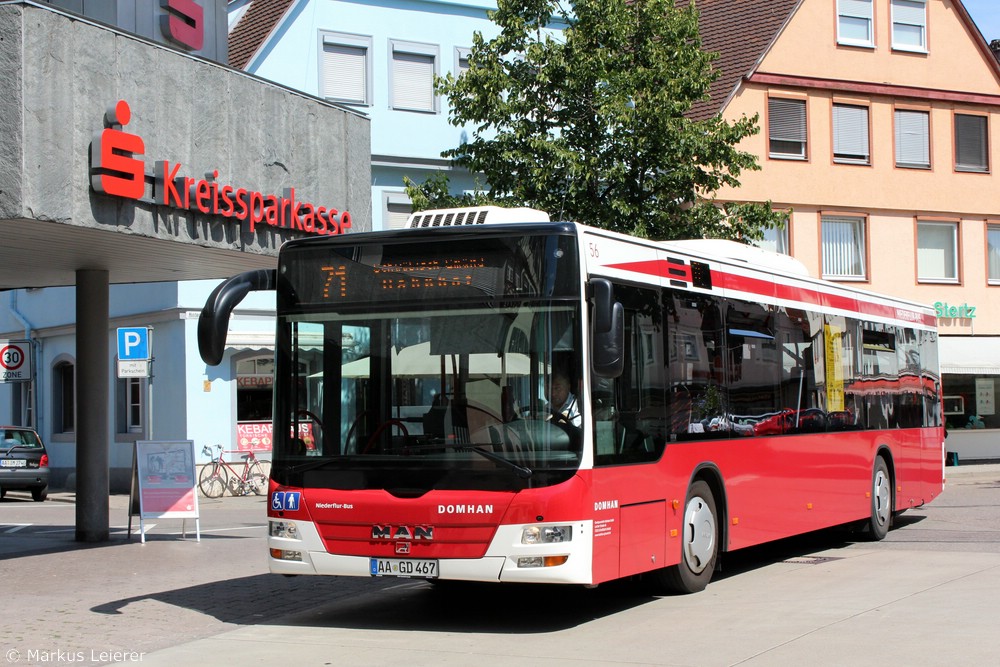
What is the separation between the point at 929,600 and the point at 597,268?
3836 mm

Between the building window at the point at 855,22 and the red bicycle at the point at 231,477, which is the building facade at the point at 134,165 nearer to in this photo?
the red bicycle at the point at 231,477

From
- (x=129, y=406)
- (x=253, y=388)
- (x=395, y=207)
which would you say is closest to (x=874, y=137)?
(x=395, y=207)

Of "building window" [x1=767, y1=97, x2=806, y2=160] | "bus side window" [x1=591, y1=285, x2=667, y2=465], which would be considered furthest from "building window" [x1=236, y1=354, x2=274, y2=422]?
"bus side window" [x1=591, y1=285, x2=667, y2=465]

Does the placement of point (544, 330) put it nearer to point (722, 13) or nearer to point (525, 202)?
point (525, 202)

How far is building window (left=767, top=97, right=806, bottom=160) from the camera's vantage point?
112 ft

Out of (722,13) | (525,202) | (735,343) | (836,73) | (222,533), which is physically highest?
(722,13)

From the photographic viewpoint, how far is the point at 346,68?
1206 inches

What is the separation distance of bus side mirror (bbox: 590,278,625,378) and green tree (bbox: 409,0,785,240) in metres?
13.4

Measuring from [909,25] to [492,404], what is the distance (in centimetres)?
2966

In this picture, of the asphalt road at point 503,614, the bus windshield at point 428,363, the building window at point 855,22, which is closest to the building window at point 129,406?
the asphalt road at point 503,614

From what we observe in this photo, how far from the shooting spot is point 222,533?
19078mm

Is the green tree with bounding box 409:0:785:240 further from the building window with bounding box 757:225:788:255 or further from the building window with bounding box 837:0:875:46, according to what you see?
the building window with bounding box 837:0:875:46

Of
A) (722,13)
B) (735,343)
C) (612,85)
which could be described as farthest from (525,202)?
(722,13)

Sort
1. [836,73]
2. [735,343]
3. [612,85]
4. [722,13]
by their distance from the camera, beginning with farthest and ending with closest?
[722,13] → [836,73] → [612,85] → [735,343]
